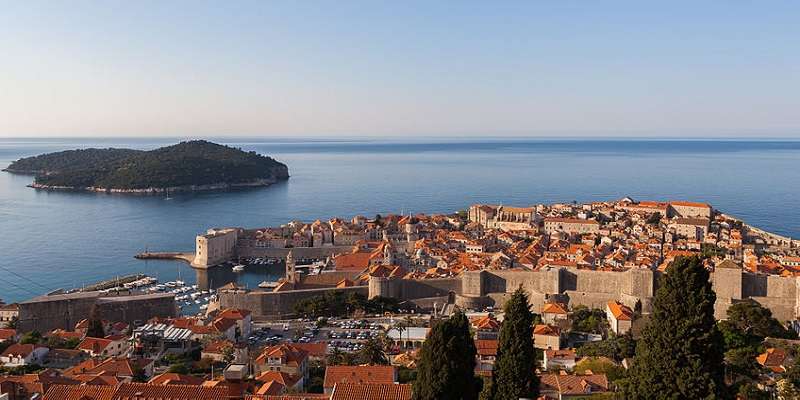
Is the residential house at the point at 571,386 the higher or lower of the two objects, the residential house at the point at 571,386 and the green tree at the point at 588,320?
the higher

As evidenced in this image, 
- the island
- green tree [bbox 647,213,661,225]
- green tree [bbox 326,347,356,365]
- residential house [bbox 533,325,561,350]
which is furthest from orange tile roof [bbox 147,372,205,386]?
the island

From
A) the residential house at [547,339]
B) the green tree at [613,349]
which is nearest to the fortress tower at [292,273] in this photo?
the residential house at [547,339]

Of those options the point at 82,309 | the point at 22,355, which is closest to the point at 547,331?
the point at 22,355

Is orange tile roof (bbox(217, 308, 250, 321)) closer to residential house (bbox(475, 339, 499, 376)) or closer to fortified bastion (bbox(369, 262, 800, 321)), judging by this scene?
fortified bastion (bbox(369, 262, 800, 321))

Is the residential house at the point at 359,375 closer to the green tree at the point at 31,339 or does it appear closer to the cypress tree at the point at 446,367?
the cypress tree at the point at 446,367

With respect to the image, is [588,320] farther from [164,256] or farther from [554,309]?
[164,256]

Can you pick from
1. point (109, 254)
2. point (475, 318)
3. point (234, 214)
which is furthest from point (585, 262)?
point (234, 214)
